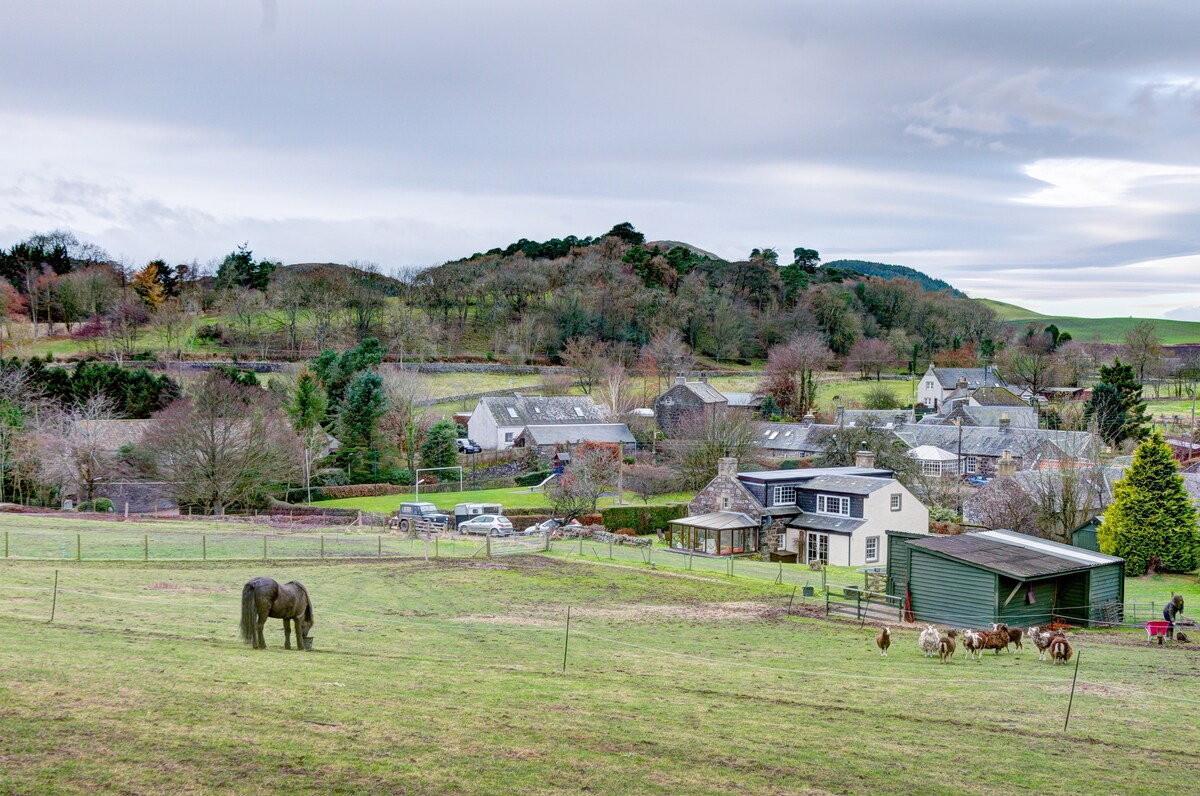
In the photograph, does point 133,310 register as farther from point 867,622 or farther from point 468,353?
point 867,622

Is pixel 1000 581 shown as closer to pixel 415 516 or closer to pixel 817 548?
pixel 817 548

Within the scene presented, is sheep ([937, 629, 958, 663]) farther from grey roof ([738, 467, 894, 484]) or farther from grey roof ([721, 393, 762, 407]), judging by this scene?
grey roof ([721, 393, 762, 407])

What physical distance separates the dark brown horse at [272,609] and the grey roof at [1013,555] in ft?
68.4

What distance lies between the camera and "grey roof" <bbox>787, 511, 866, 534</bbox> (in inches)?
1922

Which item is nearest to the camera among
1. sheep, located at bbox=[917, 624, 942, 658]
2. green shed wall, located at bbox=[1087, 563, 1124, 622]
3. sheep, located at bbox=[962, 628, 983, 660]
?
sheep, located at bbox=[917, 624, 942, 658]

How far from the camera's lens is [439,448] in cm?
7181

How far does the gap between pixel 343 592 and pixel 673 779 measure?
20.2m

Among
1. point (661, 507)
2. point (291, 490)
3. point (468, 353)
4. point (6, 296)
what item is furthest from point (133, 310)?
point (661, 507)

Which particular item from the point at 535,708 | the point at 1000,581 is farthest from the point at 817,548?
the point at 535,708

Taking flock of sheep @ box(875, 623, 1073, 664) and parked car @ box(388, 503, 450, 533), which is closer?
flock of sheep @ box(875, 623, 1073, 664)

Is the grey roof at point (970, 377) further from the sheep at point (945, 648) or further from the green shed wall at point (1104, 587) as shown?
the sheep at point (945, 648)

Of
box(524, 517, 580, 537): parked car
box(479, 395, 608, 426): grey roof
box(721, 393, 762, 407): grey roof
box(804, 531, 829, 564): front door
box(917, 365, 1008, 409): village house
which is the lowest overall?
box(804, 531, 829, 564): front door

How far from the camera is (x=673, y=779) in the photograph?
1183 centimetres

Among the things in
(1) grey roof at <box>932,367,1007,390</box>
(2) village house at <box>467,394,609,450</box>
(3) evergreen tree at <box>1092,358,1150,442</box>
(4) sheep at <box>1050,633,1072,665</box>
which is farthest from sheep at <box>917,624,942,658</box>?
(1) grey roof at <box>932,367,1007,390</box>
